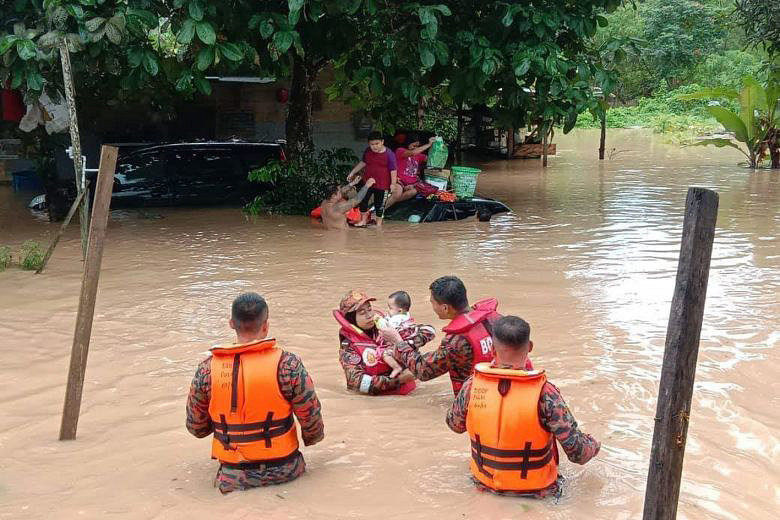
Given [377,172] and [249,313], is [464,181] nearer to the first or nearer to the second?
[377,172]

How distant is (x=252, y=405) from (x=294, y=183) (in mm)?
10004

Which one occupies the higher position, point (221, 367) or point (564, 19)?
point (564, 19)

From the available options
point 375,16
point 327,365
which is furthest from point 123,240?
point 327,365

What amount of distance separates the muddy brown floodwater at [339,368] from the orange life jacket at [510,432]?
0.14 meters

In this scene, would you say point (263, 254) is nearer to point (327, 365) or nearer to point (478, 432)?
point (327, 365)

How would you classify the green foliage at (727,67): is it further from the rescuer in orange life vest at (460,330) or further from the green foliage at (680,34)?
the rescuer in orange life vest at (460,330)

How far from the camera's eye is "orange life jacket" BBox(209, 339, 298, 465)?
3928 mm

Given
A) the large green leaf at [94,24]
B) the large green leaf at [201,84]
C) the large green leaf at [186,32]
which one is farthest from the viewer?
the large green leaf at [201,84]

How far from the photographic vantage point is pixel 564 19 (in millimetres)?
12008

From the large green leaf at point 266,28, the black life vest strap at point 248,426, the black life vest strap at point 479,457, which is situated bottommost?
the black life vest strap at point 479,457

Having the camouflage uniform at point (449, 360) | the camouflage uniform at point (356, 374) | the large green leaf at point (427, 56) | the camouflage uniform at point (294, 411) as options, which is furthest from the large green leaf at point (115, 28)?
the camouflage uniform at point (294, 411)

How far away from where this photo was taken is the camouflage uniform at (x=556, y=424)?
3.70 m

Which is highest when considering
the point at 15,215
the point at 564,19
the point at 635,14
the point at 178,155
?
the point at 635,14

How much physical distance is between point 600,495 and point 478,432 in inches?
30.3
